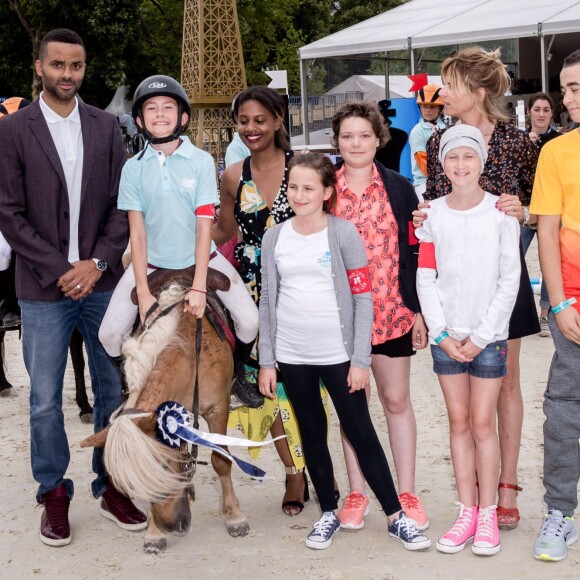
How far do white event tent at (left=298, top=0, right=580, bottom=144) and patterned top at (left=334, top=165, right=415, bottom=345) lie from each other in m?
12.0

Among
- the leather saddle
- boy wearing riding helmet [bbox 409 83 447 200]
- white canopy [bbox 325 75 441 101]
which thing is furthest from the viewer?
white canopy [bbox 325 75 441 101]

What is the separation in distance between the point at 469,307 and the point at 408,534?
1.09m

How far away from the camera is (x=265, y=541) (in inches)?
164

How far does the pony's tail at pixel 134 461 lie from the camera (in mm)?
3281

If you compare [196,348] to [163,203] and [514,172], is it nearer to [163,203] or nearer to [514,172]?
[163,203]

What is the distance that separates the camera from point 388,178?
402 cm

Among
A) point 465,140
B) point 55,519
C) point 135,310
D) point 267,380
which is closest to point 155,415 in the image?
point 267,380

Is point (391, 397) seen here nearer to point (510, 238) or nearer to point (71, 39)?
point (510, 238)

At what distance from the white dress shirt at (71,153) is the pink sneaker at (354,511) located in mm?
1829

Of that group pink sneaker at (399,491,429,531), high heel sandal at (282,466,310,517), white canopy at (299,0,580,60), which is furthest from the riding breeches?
white canopy at (299,0,580,60)

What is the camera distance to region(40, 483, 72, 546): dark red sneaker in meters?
4.26

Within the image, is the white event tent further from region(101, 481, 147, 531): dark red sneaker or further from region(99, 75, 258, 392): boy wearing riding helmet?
region(101, 481, 147, 531): dark red sneaker

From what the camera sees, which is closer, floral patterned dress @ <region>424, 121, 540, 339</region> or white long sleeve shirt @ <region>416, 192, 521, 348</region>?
white long sleeve shirt @ <region>416, 192, 521, 348</region>

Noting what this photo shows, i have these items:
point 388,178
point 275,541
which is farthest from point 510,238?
point 275,541
